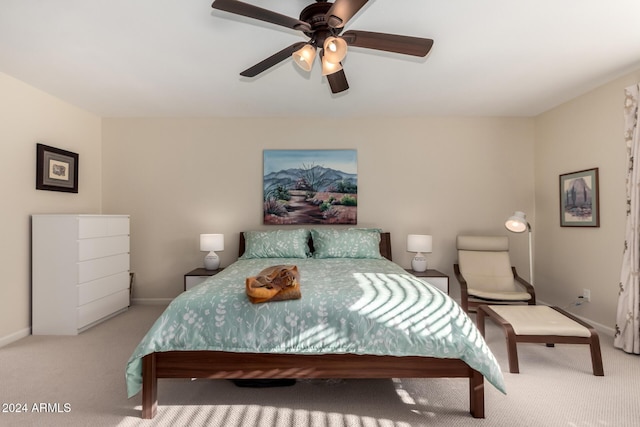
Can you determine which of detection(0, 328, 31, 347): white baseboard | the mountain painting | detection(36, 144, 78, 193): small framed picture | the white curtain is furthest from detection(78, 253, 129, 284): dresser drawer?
the white curtain

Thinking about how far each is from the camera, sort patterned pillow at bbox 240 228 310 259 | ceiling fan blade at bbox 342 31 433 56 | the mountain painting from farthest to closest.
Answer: the mountain painting < patterned pillow at bbox 240 228 310 259 < ceiling fan blade at bbox 342 31 433 56

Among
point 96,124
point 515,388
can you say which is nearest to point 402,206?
point 515,388

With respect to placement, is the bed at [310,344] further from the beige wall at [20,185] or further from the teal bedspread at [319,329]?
the beige wall at [20,185]

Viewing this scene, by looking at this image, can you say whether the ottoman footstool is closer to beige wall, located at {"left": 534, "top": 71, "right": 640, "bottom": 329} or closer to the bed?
the bed

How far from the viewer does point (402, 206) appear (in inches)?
164

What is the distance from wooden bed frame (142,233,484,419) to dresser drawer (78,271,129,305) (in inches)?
76.3

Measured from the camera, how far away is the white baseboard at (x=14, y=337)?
2861mm

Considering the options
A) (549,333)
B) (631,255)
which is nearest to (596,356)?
(549,333)

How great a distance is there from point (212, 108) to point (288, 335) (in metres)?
3.06

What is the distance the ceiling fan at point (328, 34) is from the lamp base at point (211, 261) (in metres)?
2.54

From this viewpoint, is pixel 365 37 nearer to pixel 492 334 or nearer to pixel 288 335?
pixel 288 335

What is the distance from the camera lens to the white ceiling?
6.68 ft

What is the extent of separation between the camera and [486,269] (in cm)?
375

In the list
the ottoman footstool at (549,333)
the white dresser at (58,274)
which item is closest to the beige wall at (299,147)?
the white dresser at (58,274)
